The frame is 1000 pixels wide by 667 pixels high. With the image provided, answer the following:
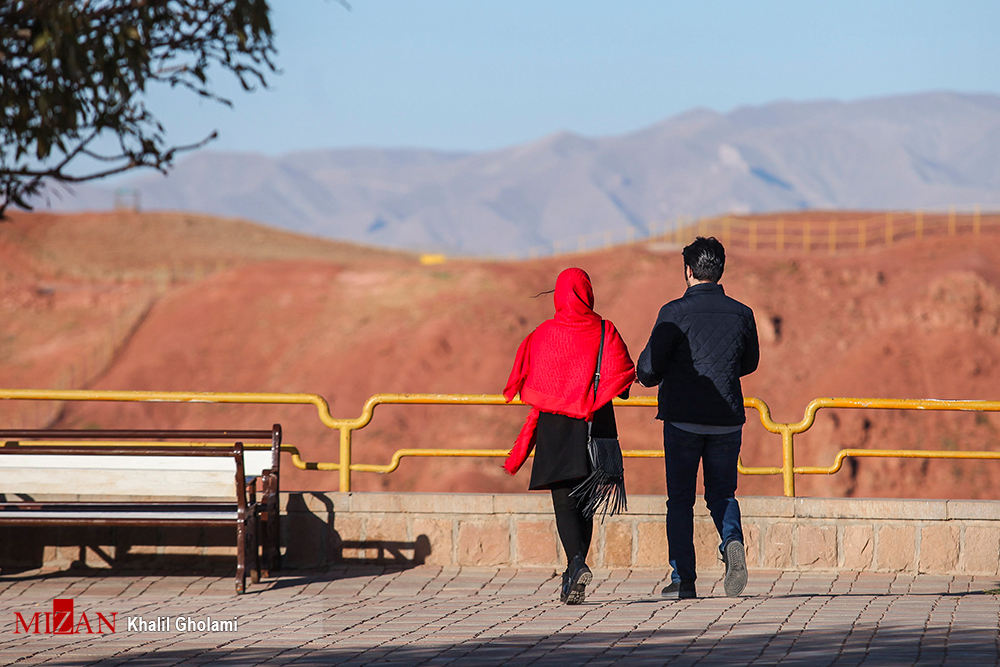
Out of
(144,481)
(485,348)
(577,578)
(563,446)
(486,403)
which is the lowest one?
(577,578)

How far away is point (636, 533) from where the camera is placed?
23.9ft

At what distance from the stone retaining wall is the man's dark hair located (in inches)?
74.2

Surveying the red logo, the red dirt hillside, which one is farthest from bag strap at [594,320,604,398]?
the red dirt hillside

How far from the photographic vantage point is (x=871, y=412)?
35.7m

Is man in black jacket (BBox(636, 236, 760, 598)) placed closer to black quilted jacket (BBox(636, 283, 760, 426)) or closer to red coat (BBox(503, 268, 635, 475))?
black quilted jacket (BBox(636, 283, 760, 426))

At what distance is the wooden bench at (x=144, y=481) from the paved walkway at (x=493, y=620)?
0.49 metres

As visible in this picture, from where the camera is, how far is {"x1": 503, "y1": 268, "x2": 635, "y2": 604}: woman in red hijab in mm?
5918

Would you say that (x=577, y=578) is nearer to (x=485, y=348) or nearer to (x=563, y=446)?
(x=563, y=446)

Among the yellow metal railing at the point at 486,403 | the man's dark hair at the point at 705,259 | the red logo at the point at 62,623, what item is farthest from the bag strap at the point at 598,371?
the red logo at the point at 62,623

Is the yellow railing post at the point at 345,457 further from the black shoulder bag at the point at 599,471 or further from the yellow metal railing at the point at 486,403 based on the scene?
the black shoulder bag at the point at 599,471

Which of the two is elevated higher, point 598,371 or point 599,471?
point 598,371

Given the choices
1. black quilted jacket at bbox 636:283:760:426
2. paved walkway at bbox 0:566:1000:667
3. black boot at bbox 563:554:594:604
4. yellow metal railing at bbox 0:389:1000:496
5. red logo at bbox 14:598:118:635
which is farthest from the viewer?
yellow metal railing at bbox 0:389:1000:496

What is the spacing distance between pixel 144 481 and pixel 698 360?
146 inches

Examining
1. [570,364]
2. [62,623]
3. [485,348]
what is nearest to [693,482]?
[570,364]
